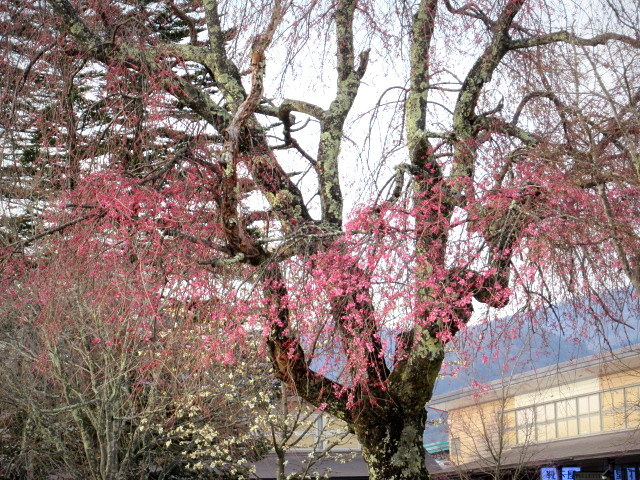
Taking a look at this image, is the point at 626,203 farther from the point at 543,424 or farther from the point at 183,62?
the point at 543,424

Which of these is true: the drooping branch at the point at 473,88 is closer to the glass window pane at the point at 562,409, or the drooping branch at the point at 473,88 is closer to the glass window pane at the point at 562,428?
the glass window pane at the point at 562,409

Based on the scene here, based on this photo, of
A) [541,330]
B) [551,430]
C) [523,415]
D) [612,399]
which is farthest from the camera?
[523,415]

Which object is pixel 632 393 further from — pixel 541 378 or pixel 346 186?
pixel 346 186

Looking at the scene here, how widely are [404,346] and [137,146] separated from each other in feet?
14.4

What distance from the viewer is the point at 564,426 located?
26000 mm

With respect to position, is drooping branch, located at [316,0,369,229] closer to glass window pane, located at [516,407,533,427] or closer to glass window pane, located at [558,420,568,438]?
glass window pane, located at [558,420,568,438]

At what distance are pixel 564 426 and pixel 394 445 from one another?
18.0 meters

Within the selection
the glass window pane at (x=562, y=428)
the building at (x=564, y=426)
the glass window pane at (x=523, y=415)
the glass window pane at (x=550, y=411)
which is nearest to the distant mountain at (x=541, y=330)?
the building at (x=564, y=426)

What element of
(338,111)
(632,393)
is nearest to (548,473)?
(632,393)

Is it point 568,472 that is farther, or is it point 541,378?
point 568,472

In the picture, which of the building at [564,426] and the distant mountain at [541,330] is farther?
the building at [564,426]

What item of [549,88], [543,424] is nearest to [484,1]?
[549,88]

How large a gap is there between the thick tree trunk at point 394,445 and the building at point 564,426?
10951 millimetres

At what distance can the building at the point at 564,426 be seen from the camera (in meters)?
21.9
